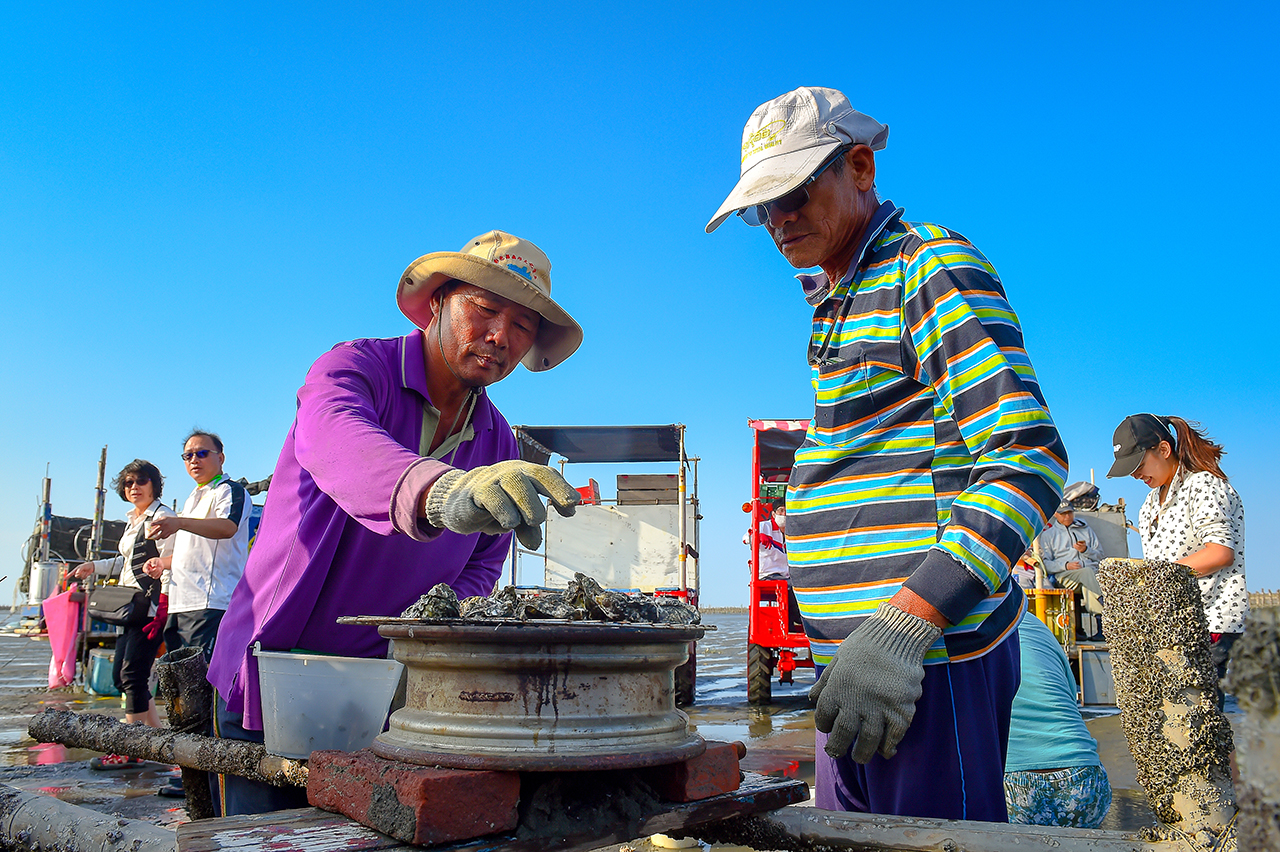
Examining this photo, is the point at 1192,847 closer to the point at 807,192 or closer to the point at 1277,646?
the point at 1277,646

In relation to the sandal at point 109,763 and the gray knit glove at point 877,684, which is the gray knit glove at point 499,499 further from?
the sandal at point 109,763

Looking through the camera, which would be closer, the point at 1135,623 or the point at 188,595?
the point at 1135,623

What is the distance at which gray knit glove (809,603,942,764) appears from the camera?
139cm

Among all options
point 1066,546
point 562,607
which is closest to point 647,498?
point 1066,546

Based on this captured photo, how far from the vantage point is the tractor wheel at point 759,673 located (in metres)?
8.18

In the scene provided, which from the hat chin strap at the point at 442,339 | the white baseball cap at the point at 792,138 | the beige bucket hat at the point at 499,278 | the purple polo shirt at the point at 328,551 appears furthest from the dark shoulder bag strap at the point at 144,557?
the white baseball cap at the point at 792,138

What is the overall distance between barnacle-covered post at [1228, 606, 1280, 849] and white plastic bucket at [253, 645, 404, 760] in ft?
4.38

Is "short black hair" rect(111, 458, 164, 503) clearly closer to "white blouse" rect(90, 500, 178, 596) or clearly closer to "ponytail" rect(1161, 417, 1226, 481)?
"white blouse" rect(90, 500, 178, 596)

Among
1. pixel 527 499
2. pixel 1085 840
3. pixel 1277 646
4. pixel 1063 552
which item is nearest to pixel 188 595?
pixel 527 499

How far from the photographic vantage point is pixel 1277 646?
638mm

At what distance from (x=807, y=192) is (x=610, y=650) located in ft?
3.77

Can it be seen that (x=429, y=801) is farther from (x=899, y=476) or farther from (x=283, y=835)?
(x=899, y=476)

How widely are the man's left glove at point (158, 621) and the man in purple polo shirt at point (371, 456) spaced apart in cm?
396

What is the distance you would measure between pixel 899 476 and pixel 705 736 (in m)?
4.10
